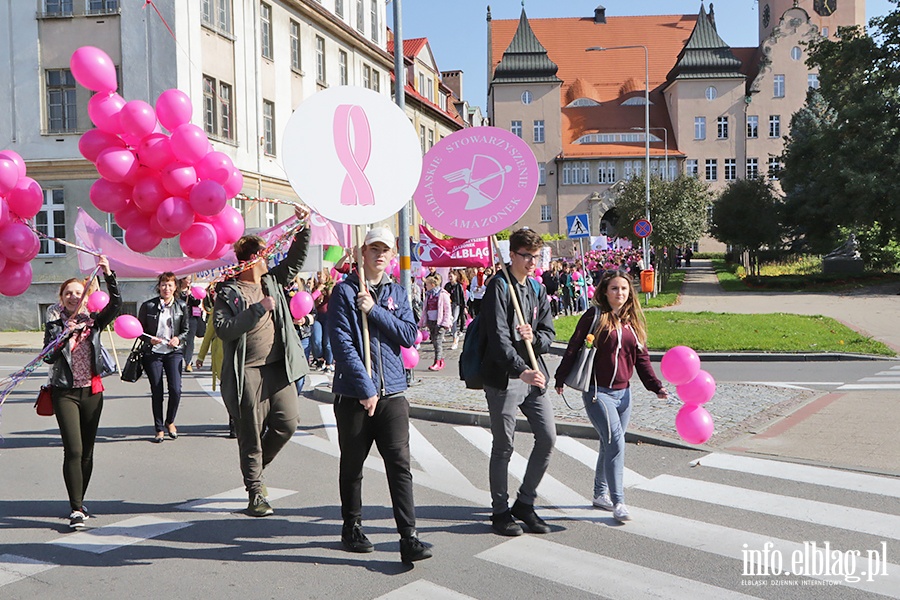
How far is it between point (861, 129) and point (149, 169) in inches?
1397

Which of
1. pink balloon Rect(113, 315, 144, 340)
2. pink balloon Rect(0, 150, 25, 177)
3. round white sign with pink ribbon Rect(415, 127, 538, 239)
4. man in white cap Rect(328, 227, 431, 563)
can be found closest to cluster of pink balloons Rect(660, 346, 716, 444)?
round white sign with pink ribbon Rect(415, 127, 538, 239)

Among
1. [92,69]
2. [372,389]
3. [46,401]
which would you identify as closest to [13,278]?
[46,401]

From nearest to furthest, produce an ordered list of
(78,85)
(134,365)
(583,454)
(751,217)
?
1. (583,454)
2. (134,365)
3. (78,85)
4. (751,217)

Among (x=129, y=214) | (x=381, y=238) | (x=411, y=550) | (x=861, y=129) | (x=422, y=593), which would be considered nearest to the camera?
(x=422, y=593)

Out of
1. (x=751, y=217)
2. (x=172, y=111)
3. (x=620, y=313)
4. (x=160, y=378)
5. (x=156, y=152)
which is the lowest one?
(x=160, y=378)

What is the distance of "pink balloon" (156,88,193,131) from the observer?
6.66m

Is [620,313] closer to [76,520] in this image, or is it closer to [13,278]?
[76,520]

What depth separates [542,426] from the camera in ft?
18.8

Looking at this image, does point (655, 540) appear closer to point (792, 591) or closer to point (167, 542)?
point (792, 591)

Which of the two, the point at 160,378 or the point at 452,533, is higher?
the point at 160,378

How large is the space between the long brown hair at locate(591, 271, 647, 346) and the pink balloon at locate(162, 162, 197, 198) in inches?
117

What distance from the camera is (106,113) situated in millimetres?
6395

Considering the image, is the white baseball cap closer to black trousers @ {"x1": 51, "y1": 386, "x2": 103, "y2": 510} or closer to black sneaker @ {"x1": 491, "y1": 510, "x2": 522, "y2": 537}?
black sneaker @ {"x1": 491, "y1": 510, "x2": 522, "y2": 537}

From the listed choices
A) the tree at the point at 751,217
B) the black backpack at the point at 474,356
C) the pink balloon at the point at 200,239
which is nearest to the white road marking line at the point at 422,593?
the black backpack at the point at 474,356
